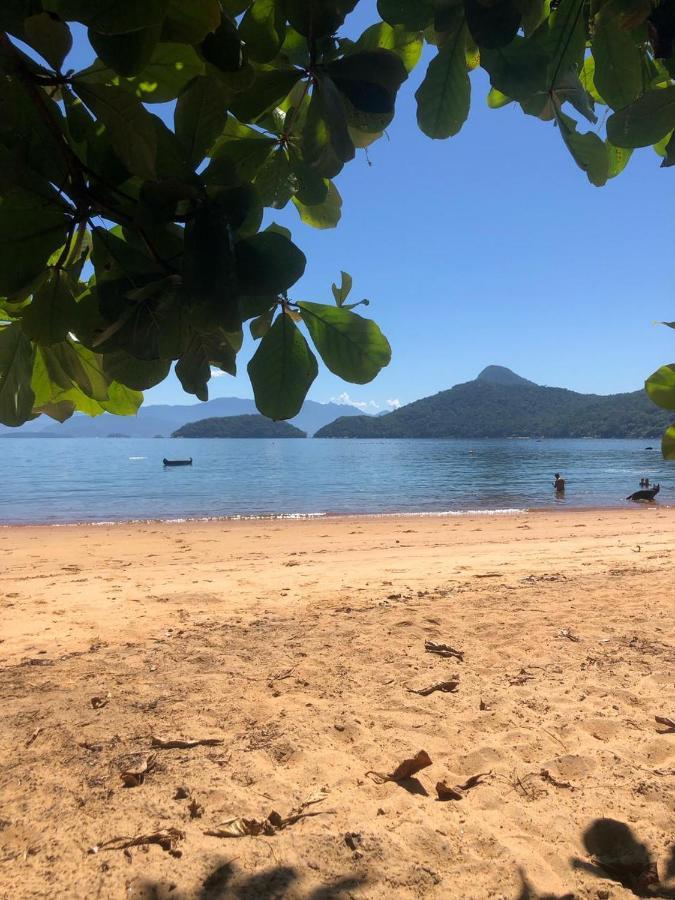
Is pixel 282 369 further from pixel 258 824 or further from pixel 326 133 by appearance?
pixel 258 824

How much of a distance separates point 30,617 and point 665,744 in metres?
5.25

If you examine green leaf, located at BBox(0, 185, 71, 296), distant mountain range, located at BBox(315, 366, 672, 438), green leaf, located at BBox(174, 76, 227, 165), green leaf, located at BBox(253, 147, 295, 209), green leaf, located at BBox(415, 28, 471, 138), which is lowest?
green leaf, located at BBox(0, 185, 71, 296)

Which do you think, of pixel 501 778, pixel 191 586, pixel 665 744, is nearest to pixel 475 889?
pixel 501 778

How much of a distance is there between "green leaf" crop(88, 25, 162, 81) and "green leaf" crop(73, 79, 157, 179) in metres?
0.03

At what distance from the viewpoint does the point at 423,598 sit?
18.7ft

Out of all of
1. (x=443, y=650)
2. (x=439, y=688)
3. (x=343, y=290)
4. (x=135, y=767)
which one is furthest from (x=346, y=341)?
(x=443, y=650)

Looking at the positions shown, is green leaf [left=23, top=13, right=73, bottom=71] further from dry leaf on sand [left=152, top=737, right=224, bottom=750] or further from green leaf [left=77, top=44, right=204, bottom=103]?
dry leaf on sand [left=152, top=737, right=224, bottom=750]

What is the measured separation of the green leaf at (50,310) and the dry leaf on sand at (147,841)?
1.97 metres

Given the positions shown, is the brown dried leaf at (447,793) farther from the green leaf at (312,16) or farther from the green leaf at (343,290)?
the green leaf at (312,16)

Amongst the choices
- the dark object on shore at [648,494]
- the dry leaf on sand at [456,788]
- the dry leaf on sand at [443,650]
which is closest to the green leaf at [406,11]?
the dry leaf on sand at [456,788]

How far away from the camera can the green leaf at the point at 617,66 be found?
2.93ft

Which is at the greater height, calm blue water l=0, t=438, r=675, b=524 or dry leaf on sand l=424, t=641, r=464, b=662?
dry leaf on sand l=424, t=641, r=464, b=662

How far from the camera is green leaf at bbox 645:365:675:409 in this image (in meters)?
0.94

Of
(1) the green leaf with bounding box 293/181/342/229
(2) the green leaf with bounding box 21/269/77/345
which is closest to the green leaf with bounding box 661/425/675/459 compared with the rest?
(1) the green leaf with bounding box 293/181/342/229
